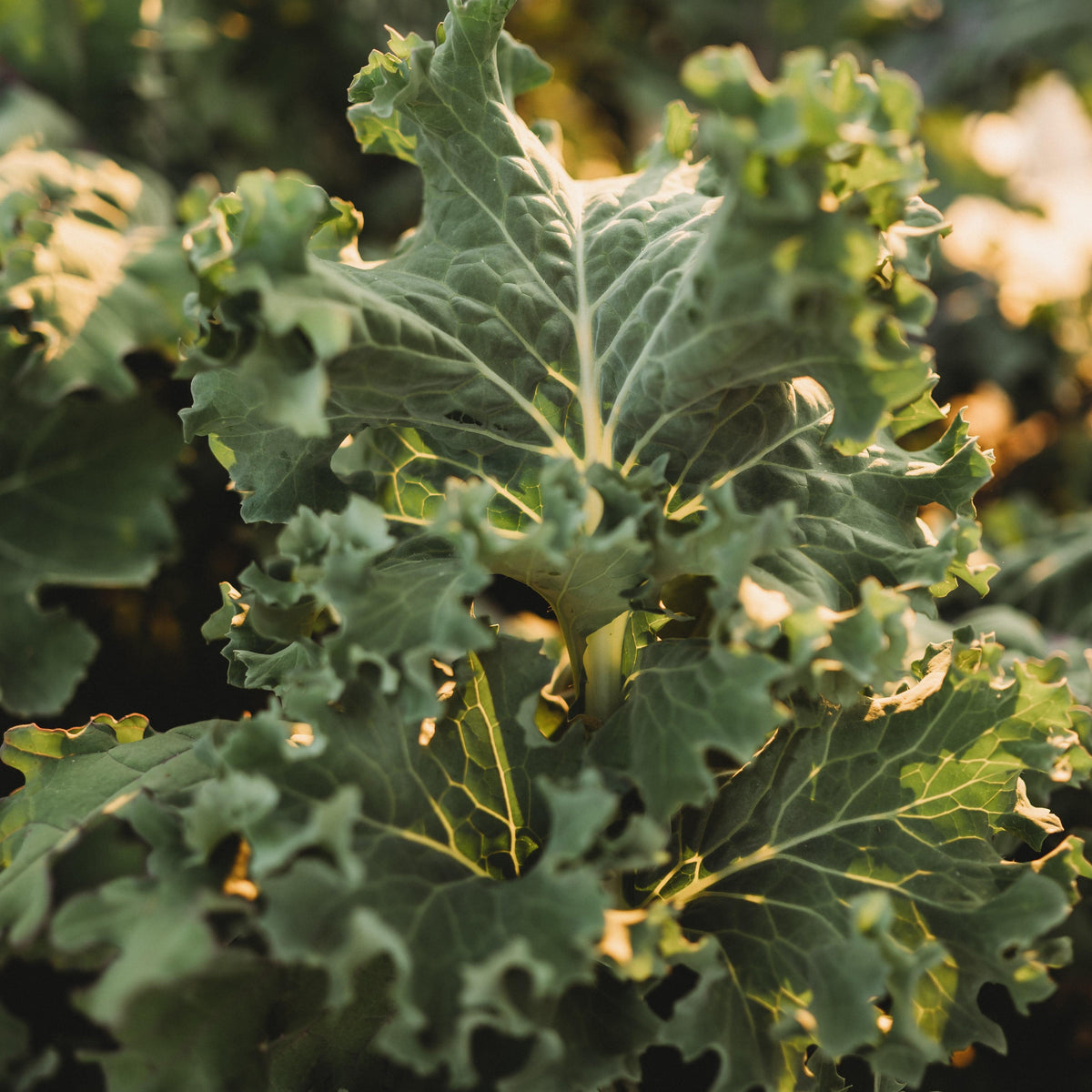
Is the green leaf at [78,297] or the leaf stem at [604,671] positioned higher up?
the green leaf at [78,297]

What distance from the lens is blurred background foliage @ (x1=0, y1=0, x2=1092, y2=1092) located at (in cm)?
166

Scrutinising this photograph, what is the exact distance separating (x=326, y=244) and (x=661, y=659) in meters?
0.63

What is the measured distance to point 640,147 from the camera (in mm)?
3705

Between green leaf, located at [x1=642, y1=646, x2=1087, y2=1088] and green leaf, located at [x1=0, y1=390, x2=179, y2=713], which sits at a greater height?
green leaf, located at [x1=0, y1=390, x2=179, y2=713]

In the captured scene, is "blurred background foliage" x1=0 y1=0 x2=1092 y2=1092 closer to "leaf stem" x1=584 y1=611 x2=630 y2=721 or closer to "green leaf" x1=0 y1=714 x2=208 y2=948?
"green leaf" x1=0 y1=714 x2=208 y2=948

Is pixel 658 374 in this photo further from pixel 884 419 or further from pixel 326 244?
pixel 326 244

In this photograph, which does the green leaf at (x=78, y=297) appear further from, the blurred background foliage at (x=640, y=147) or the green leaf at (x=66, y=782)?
the green leaf at (x=66, y=782)

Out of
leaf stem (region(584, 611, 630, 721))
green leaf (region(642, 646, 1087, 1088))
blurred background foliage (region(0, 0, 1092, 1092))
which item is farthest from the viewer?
blurred background foliage (region(0, 0, 1092, 1092))

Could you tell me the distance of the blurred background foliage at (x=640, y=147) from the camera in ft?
5.44

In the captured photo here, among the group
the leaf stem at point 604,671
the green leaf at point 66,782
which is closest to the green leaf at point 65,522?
the green leaf at point 66,782

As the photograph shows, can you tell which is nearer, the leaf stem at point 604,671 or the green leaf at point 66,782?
the green leaf at point 66,782

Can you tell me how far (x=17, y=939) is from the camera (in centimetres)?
86

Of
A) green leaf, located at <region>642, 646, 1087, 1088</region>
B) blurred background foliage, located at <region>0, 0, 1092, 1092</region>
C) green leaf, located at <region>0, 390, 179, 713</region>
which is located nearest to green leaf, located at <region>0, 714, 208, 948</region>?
green leaf, located at <region>0, 390, 179, 713</region>

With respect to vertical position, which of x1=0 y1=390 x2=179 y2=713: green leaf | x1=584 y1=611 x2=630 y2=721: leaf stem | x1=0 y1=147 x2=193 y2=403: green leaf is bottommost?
x1=584 y1=611 x2=630 y2=721: leaf stem
